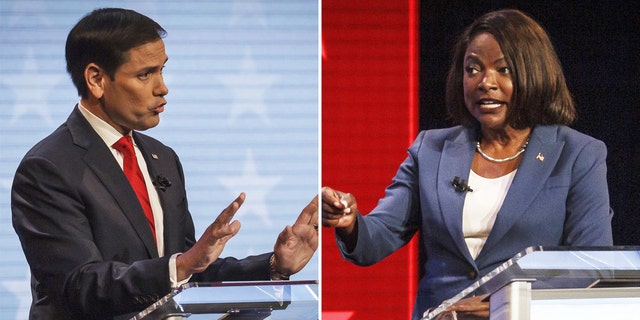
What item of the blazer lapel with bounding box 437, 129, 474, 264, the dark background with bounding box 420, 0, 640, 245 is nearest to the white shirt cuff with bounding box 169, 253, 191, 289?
the blazer lapel with bounding box 437, 129, 474, 264

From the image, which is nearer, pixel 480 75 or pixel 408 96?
pixel 480 75

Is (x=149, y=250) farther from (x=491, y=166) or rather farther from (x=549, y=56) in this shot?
(x=549, y=56)

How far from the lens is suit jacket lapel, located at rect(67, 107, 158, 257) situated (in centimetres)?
265

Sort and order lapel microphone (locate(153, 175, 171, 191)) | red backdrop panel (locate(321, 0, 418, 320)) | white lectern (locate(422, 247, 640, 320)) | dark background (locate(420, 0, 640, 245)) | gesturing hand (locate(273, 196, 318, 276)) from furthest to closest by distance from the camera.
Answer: red backdrop panel (locate(321, 0, 418, 320)), dark background (locate(420, 0, 640, 245)), gesturing hand (locate(273, 196, 318, 276)), lapel microphone (locate(153, 175, 171, 191)), white lectern (locate(422, 247, 640, 320))

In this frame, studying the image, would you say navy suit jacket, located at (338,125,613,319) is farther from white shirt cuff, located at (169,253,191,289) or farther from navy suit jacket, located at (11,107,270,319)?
navy suit jacket, located at (11,107,270,319)

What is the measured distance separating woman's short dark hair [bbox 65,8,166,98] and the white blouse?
113cm

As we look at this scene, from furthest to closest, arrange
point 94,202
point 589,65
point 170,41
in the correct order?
point 589,65 < point 170,41 < point 94,202

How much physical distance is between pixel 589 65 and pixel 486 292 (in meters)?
2.23

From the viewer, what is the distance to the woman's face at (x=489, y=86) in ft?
9.65

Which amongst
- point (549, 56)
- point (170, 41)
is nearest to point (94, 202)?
point (170, 41)

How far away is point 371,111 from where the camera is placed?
3938 mm

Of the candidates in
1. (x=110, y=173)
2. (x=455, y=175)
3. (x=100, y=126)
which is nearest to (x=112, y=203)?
(x=110, y=173)

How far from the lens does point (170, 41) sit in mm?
2812

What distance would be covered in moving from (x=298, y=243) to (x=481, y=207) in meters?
0.60
